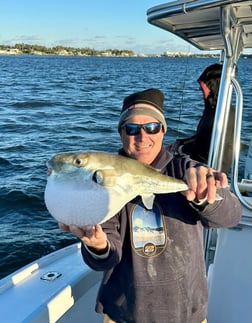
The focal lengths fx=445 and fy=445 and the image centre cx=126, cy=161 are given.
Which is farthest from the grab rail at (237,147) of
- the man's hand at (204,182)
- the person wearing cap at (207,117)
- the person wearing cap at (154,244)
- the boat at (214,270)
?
the person wearing cap at (207,117)

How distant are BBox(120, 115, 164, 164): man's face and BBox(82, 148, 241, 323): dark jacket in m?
0.05

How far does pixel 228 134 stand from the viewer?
421 cm

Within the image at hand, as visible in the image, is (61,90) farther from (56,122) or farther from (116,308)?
(116,308)

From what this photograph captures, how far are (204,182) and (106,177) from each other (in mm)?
451

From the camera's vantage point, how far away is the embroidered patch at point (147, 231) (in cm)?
209

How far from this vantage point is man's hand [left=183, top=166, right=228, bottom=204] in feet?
5.98

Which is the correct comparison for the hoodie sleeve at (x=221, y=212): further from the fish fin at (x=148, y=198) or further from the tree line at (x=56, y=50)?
the tree line at (x=56, y=50)

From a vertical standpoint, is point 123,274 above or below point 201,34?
below

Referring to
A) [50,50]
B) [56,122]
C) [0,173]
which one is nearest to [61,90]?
[56,122]

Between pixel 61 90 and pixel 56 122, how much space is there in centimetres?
1205

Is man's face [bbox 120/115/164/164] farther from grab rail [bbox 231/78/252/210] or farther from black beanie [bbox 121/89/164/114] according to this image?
grab rail [bbox 231/78/252/210]

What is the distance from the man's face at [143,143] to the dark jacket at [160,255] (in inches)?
1.9

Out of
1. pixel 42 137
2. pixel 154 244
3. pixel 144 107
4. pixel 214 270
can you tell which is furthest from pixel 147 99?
pixel 42 137

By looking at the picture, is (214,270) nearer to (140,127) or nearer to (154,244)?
(154,244)
